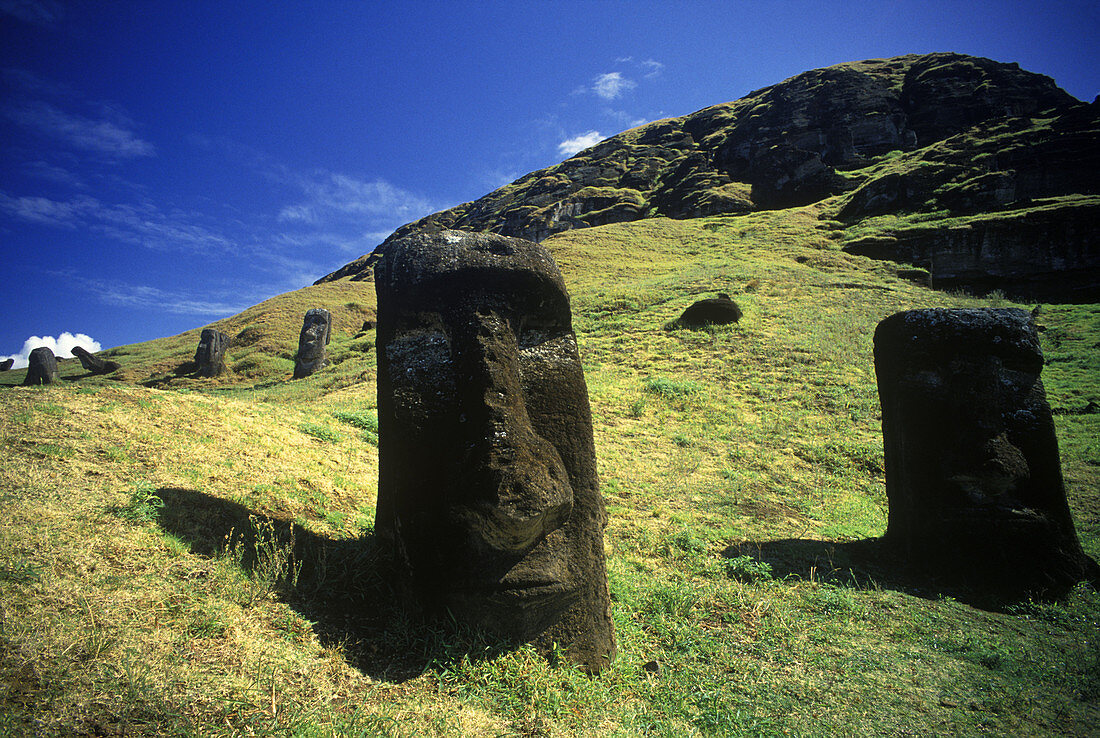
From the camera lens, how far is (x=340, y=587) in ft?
13.1

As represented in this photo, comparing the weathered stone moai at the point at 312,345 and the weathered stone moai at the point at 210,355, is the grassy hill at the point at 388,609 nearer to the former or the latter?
the weathered stone moai at the point at 312,345

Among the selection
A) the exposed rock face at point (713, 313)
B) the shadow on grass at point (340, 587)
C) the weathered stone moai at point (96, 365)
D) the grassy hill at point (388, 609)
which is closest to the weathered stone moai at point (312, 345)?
the weathered stone moai at point (96, 365)

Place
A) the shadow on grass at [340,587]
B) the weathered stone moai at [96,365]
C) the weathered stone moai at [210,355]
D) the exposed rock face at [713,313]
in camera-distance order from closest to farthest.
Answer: the shadow on grass at [340,587], the exposed rock face at [713,313], the weathered stone moai at [210,355], the weathered stone moai at [96,365]

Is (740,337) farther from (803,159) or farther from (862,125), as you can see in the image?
Result: (862,125)

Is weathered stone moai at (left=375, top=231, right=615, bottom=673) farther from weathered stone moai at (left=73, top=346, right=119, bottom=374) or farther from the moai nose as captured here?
weathered stone moai at (left=73, top=346, right=119, bottom=374)

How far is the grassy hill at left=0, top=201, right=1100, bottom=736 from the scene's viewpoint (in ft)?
8.82

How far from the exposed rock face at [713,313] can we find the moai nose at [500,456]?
56.6 feet

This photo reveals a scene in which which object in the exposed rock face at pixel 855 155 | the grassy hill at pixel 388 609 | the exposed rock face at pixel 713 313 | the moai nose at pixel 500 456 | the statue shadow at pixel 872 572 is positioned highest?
the exposed rock face at pixel 855 155

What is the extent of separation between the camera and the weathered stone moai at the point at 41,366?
17.9m

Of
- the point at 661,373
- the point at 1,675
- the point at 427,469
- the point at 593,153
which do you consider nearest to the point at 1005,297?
the point at 661,373

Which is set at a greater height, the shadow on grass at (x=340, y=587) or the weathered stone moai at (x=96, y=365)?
the weathered stone moai at (x=96, y=365)

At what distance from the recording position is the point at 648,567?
6164 millimetres

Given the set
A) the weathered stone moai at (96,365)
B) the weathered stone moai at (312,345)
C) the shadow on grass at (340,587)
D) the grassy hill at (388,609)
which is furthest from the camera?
the weathered stone moai at (96,365)

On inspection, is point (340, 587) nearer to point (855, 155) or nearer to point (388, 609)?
point (388, 609)
